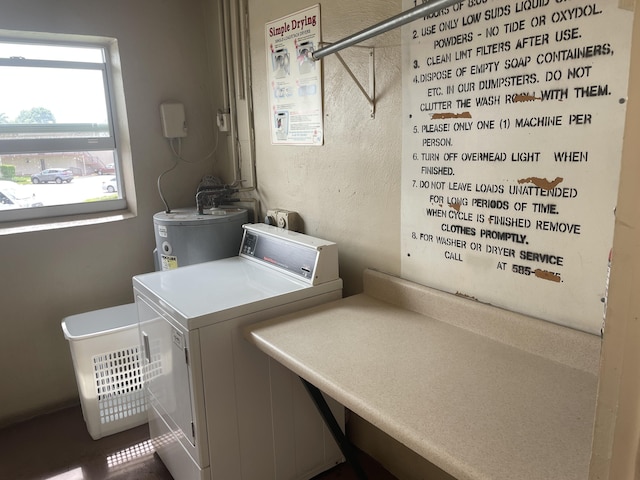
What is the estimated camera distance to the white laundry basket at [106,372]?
93.4 inches

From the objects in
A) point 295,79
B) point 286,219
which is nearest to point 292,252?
point 286,219

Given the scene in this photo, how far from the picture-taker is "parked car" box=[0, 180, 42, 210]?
2611 millimetres

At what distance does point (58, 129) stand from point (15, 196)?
444 millimetres

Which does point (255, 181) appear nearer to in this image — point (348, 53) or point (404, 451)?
point (348, 53)

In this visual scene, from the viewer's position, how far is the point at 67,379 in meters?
2.76

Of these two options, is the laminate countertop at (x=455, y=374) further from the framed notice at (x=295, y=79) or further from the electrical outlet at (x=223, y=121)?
the electrical outlet at (x=223, y=121)

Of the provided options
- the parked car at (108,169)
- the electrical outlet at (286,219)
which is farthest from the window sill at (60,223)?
the electrical outlet at (286,219)

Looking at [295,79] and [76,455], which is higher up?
[295,79]

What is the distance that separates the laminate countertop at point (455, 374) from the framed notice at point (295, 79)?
0.84 meters

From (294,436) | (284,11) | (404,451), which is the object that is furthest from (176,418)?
(284,11)

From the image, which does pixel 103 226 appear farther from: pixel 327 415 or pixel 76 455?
pixel 327 415

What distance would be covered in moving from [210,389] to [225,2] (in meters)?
2.10

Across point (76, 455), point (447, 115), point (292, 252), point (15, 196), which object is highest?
point (447, 115)

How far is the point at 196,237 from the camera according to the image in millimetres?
2395
